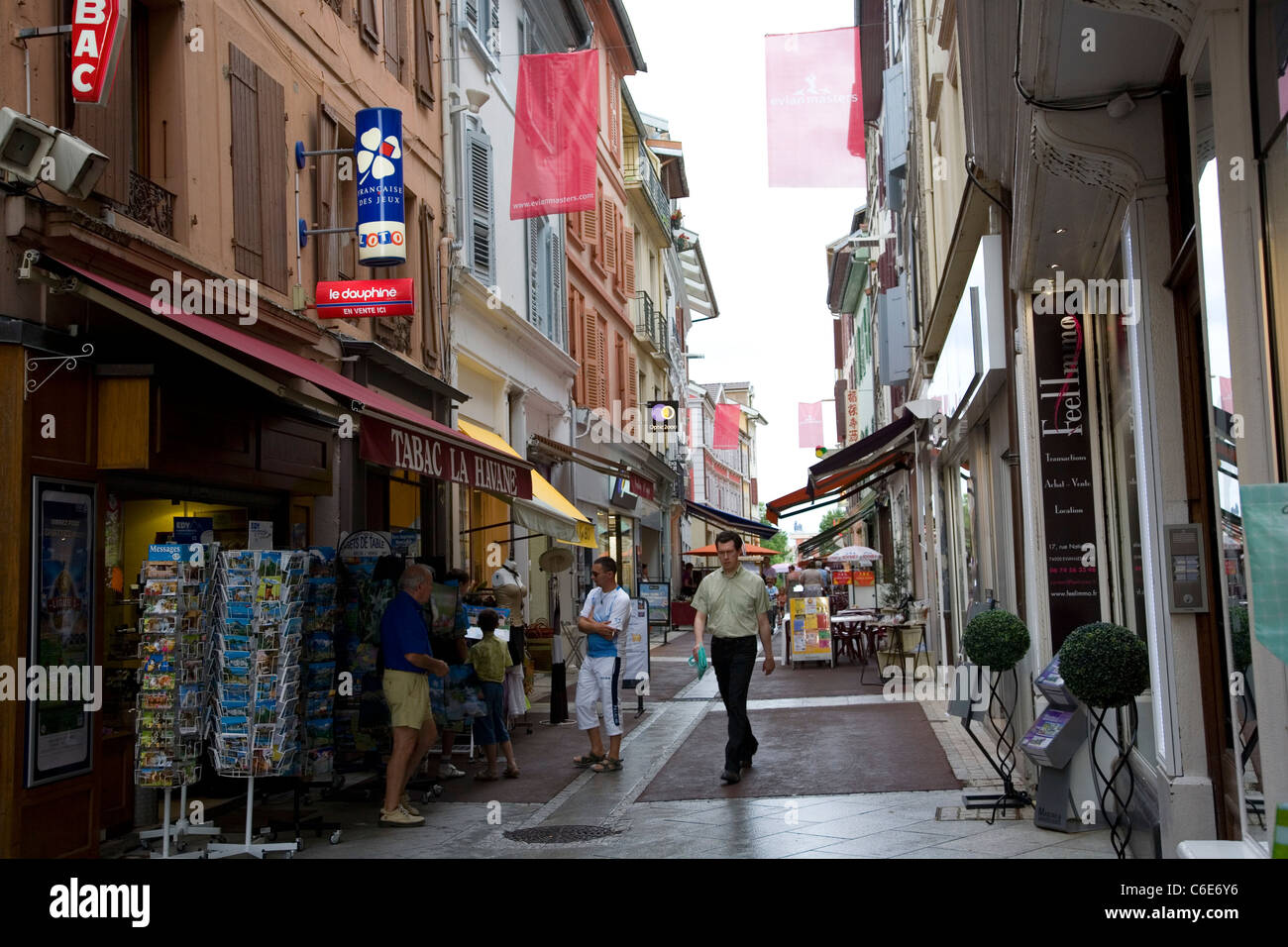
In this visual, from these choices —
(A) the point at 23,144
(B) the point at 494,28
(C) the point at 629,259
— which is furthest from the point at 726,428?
(A) the point at 23,144

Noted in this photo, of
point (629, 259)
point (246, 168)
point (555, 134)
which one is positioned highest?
point (629, 259)

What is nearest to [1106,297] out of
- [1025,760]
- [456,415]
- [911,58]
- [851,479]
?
[1025,760]

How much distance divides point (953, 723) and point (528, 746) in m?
4.30

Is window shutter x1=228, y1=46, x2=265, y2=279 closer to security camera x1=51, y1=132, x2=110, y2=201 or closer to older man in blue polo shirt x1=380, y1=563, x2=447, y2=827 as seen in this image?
security camera x1=51, y1=132, x2=110, y2=201

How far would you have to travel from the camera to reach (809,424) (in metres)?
42.3

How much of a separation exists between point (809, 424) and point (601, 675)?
32484 mm

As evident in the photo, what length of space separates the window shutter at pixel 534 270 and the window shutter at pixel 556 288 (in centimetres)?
92

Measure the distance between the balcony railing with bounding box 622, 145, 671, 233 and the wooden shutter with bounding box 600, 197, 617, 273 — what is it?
2613 mm

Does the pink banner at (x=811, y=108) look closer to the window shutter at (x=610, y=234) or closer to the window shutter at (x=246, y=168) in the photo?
the window shutter at (x=246, y=168)

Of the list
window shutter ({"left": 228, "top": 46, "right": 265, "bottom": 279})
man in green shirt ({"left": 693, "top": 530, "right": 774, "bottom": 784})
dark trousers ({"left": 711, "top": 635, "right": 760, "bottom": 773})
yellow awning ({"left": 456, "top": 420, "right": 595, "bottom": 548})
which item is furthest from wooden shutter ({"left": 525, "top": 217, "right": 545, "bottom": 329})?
dark trousers ({"left": 711, "top": 635, "right": 760, "bottom": 773})

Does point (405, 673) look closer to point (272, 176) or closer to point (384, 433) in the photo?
point (384, 433)

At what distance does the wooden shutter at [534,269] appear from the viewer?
68.6ft

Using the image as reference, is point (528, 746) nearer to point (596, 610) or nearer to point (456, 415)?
point (596, 610)

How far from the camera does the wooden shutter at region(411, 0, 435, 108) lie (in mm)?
15562
